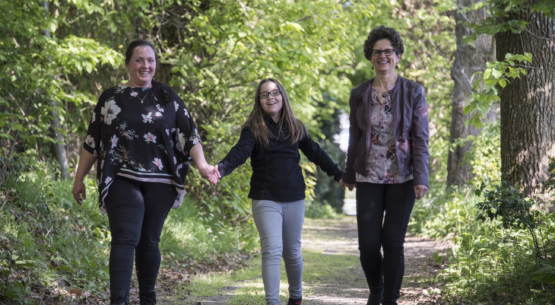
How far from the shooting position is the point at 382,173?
401cm

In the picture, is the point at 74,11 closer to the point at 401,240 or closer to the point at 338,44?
the point at 338,44

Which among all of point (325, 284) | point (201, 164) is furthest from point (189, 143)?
point (325, 284)

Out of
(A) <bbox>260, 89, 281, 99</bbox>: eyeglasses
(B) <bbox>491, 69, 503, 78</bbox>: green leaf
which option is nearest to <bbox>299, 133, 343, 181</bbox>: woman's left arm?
(A) <bbox>260, 89, 281, 99</bbox>: eyeglasses

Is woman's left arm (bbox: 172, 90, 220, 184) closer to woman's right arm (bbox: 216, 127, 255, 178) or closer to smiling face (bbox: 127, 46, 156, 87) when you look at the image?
woman's right arm (bbox: 216, 127, 255, 178)

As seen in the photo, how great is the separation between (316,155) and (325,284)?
86.7 inches

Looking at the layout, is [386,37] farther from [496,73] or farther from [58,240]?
[58,240]

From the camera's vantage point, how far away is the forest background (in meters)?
4.86

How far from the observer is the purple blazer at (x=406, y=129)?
392cm

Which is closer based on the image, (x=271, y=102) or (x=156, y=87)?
(x=156, y=87)

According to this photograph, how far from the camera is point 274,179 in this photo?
4172mm

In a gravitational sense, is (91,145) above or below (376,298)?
above

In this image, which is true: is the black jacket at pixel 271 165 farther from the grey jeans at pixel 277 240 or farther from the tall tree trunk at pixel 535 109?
the tall tree trunk at pixel 535 109

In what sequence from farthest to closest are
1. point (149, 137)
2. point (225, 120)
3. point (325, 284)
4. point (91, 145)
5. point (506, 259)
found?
point (225, 120), point (325, 284), point (506, 259), point (91, 145), point (149, 137)

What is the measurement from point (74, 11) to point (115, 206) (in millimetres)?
7385
